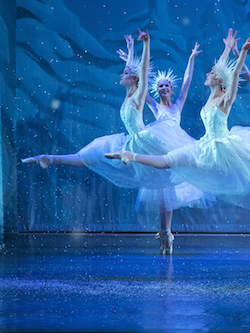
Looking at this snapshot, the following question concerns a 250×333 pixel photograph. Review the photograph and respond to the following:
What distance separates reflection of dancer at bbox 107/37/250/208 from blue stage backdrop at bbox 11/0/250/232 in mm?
2656

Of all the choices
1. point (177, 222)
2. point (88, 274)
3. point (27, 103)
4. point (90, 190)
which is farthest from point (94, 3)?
point (88, 274)

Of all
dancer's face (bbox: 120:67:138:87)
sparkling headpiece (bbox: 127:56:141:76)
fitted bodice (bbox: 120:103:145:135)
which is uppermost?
sparkling headpiece (bbox: 127:56:141:76)

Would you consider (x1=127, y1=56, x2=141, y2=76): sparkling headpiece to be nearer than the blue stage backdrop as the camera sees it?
Yes

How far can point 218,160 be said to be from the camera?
12.8ft

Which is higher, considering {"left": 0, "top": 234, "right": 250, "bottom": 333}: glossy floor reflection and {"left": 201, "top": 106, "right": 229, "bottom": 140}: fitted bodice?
{"left": 201, "top": 106, "right": 229, "bottom": 140}: fitted bodice

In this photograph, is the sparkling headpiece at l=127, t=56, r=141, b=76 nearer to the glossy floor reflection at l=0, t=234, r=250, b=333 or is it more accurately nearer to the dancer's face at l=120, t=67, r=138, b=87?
the dancer's face at l=120, t=67, r=138, b=87

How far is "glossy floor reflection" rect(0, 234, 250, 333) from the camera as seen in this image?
178cm

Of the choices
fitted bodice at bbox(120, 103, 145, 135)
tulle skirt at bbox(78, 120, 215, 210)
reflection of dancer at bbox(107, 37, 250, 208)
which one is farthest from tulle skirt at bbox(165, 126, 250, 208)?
fitted bodice at bbox(120, 103, 145, 135)

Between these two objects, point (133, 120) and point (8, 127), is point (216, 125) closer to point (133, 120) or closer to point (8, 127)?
point (133, 120)

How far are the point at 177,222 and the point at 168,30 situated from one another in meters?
2.56

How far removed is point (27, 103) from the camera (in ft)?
22.6

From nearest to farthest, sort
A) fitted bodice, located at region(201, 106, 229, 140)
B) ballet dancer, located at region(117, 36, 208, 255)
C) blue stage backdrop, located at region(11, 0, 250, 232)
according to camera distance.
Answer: fitted bodice, located at region(201, 106, 229, 140) < ballet dancer, located at region(117, 36, 208, 255) < blue stage backdrop, located at region(11, 0, 250, 232)

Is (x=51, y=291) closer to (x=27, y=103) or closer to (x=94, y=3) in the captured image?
(x=27, y=103)

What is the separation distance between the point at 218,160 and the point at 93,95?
3.23m
